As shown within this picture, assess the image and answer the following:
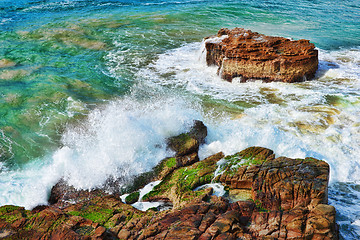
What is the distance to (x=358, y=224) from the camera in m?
5.53

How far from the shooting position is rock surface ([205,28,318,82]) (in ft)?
39.9

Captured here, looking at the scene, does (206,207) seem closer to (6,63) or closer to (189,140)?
(189,140)

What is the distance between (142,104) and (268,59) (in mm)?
5581

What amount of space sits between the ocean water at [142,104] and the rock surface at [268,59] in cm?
51

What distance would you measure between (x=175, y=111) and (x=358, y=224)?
5525 mm

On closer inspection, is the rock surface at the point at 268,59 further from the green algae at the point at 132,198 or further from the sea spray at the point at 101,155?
the green algae at the point at 132,198

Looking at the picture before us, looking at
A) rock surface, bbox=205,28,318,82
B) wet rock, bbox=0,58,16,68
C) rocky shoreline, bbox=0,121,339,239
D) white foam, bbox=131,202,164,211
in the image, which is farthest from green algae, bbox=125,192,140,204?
wet rock, bbox=0,58,16,68

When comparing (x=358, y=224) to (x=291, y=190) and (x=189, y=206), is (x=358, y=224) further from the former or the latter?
(x=189, y=206)

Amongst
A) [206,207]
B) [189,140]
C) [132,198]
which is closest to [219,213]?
[206,207]

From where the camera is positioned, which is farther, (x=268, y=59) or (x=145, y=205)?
(x=268, y=59)

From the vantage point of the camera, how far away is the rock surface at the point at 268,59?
12.2 metres

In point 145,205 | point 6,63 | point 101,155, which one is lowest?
point 145,205

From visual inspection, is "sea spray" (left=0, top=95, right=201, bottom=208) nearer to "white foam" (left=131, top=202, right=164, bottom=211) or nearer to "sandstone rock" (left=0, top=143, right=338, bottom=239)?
"sandstone rock" (left=0, top=143, right=338, bottom=239)

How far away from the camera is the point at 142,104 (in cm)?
1098
